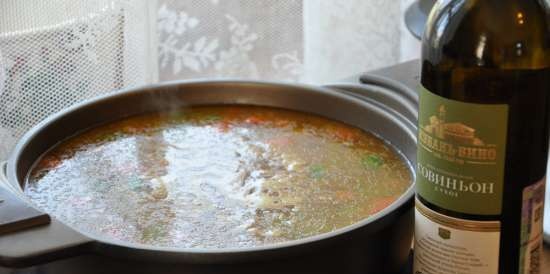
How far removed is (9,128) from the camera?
1519 millimetres

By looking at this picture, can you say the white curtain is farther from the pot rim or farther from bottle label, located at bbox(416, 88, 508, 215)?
bottle label, located at bbox(416, 88, 508, 215)

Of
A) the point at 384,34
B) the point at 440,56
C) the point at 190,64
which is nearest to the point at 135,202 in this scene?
the point at 440,56

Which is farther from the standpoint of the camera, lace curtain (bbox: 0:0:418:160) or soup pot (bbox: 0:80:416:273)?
lace curtain (bbox: 0:0:418:160)

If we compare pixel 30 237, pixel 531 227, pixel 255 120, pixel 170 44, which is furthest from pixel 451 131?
pixel 170 44

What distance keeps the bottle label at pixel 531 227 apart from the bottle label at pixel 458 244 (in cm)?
3

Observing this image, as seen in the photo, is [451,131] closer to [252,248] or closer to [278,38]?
[252,248]

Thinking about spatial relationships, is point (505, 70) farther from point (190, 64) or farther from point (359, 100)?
point (190, 64)

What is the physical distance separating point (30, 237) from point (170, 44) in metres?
0.94

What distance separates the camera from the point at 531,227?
2.75 ft

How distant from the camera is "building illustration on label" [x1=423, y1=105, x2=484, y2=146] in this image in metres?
0.80

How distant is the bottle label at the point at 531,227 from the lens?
0.83 metres

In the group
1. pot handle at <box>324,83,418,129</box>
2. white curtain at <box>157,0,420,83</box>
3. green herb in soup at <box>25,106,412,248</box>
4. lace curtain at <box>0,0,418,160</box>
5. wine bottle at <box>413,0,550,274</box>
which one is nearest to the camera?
wine bottle at <box>413,0,550,274</box>

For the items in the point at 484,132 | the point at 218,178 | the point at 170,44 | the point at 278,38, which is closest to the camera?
the point at 484,132

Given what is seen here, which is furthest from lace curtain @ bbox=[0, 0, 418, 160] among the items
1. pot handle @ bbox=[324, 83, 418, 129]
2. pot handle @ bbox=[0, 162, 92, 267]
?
pot handle @ bbox=[0, 162, 92, 267]
